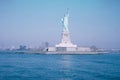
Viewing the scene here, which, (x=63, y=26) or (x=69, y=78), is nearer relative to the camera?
(x=69, y=78)

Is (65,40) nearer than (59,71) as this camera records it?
No

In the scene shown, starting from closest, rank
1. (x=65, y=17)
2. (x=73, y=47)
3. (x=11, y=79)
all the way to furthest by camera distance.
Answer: (x=11, y=79) → (x=65, y=17) → (x=73, y=47)

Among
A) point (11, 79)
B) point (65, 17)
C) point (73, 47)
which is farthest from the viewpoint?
point (73, 47)

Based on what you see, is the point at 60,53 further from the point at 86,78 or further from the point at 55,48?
the point at 86,78

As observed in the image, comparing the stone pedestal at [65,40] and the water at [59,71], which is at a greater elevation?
the stone pedestal at [65,40]

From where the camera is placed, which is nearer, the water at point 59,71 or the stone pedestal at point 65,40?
Result: the water at point 59,71

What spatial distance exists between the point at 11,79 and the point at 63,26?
4814cm

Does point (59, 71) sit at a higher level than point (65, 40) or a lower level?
lower

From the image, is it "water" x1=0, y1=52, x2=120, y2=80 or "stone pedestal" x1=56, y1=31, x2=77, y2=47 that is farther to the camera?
"stone pedestal" x1=56, y1=31, x2=77, y2=47

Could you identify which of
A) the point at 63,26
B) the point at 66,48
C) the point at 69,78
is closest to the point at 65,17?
the point at 63,26

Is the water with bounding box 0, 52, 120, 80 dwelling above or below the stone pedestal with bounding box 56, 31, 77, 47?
below

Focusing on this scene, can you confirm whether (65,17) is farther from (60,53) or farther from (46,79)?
(46,79)

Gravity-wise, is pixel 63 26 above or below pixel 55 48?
above

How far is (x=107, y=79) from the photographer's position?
2162cm
